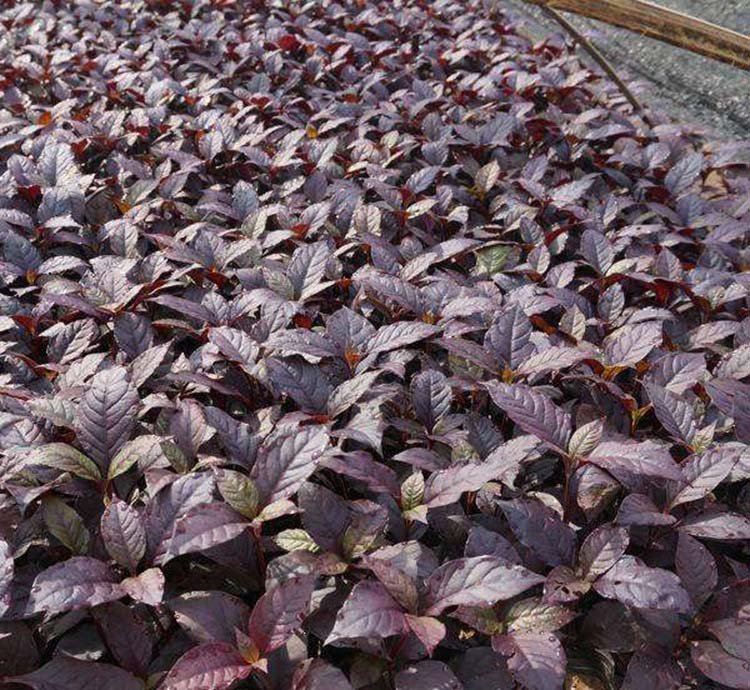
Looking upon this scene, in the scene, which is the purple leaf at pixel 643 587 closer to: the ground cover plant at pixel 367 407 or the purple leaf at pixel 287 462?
the ground cover plant at pixel 367 407

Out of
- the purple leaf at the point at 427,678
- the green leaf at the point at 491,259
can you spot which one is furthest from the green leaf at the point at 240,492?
the green leaf at the point at 491,259

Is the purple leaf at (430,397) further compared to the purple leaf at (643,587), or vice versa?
the purple leaf at (430,397)

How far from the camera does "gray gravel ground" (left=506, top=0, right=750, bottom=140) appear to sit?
13.0 feet

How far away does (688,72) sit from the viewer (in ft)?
14.1

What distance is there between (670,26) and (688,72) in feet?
2.35

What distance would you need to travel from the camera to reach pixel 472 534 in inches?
52.5

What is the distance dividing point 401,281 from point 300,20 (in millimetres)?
2764

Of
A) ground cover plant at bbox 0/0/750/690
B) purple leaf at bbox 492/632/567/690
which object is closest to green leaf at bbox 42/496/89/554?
ground cover plant at bbox 0/0/750/690

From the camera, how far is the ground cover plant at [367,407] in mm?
1222

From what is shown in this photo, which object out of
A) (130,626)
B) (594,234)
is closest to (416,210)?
(594,234)

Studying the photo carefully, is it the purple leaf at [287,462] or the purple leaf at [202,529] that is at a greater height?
the purple leaf at [287,462]

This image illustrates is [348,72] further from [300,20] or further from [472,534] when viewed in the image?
[472,534]

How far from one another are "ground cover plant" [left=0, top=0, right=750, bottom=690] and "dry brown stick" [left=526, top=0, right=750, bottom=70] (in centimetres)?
82

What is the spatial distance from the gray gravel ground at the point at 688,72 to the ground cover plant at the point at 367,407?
1084 millimetres
